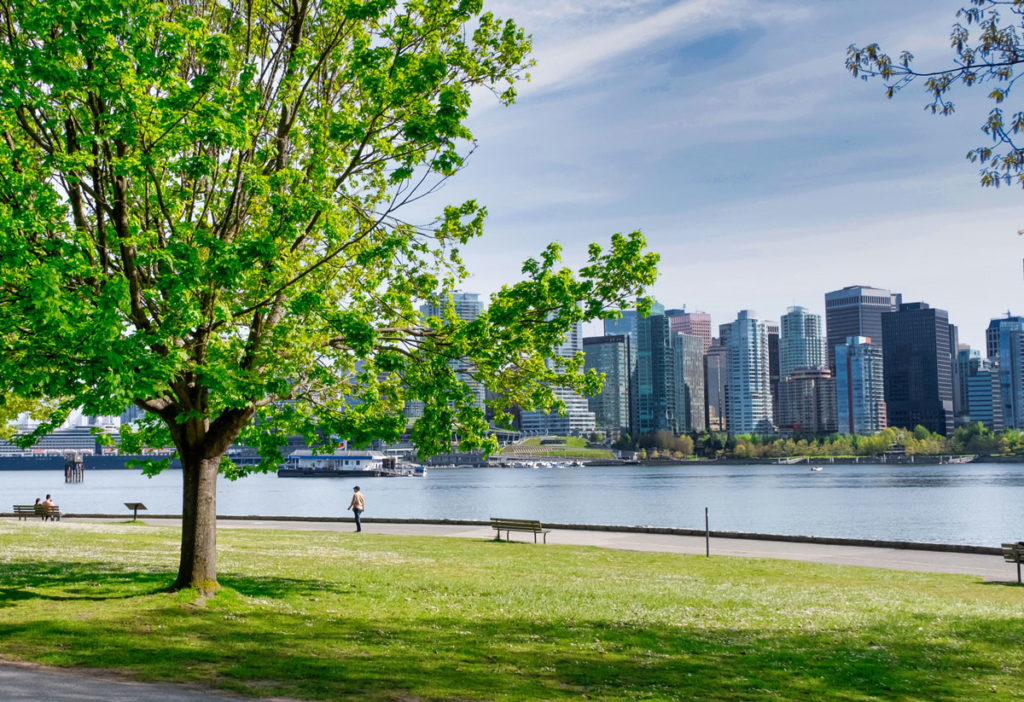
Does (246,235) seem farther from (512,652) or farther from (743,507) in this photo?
(743,507)

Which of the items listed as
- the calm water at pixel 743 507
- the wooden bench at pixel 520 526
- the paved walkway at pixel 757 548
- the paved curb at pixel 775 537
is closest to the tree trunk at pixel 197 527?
the paved walkway at pixel 757 548

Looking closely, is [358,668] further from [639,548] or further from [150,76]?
[639,548]

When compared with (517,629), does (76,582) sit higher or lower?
higher

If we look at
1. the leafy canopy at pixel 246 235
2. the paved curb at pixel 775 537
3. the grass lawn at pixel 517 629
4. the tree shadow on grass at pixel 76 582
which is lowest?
the paved curb at pixel 775 537

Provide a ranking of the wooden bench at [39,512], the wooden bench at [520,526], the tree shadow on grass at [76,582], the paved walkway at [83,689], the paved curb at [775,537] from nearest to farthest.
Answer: the paved walkway at [83,689], the tree shadow on grass at [76,582], the paved curb at [775,537], the wooden bench at [520,526], the wooden bench at [39,512]

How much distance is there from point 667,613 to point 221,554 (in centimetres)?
1301

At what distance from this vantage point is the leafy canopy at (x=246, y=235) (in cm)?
1287

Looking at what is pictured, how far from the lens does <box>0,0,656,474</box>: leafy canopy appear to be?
42.2 feet

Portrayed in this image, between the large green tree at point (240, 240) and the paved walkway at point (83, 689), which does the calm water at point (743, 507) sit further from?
the paved walkway at point (83, 689)

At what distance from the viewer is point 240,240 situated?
14195mm

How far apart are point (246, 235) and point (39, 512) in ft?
99.8

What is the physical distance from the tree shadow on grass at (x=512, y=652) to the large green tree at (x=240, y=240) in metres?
2.98

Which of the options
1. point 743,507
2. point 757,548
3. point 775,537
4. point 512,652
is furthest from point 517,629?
point 743,507

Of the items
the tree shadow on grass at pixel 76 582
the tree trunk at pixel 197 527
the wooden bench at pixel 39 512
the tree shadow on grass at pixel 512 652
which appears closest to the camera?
the tree shadow on grass at pixel 512 652
